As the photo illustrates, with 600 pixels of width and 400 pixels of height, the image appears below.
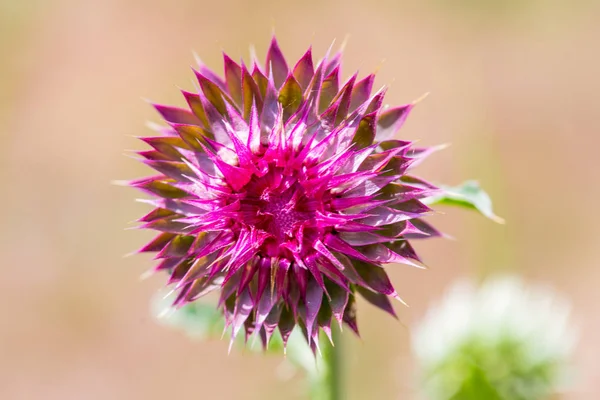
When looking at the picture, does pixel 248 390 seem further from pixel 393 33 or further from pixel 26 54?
pixel 26 54

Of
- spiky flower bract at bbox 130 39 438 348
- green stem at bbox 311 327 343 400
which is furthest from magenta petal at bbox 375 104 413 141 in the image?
green stem at bbox 311 327 343 400

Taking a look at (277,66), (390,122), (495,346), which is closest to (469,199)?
(390,122)

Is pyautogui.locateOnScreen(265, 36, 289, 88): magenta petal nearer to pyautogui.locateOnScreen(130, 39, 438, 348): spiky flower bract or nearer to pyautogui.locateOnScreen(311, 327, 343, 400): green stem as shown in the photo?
pyautogui.locateOnScreen(130, 39, 438, 348): spiky flower bract

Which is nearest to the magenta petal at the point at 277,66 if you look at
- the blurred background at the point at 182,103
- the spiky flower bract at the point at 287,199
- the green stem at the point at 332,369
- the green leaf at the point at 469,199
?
the spiky flower bract at the point at 287,199

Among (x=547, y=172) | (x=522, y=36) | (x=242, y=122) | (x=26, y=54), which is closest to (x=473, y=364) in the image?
(x=242, y=122)

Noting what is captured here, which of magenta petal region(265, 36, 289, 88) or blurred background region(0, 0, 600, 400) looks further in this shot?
blurred background region(0, 0, 600, 400)

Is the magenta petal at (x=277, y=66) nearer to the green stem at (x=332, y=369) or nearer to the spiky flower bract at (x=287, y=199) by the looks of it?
the spiky flower bract at (x=287, y=199)
